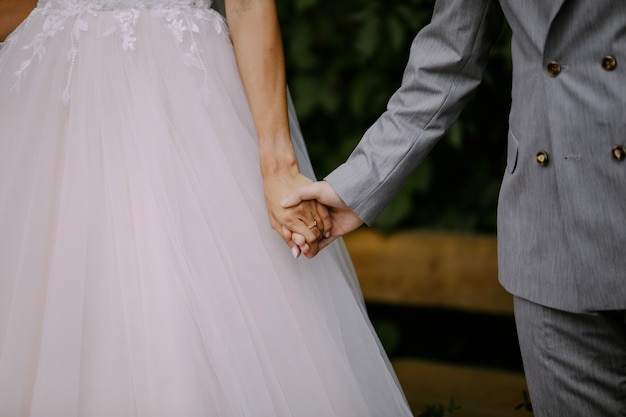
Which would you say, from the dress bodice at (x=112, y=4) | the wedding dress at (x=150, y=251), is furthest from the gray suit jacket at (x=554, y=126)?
the dress bodice at (x=112, y=4)

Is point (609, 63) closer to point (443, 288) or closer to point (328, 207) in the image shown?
point (328, 207)

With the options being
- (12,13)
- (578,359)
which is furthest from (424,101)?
(12,13)

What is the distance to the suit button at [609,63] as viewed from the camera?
3.85 ft

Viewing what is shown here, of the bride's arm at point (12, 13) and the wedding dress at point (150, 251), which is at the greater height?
the bride's arm at point (12, 13)

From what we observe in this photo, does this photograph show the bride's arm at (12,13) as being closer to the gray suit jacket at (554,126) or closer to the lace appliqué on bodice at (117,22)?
the lace appliqué on bodice at (117,22)

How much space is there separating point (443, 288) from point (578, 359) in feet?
5.44

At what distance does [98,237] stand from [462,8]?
0.71 meters

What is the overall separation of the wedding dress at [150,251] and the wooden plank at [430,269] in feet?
4.36

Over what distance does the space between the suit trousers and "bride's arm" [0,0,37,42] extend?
3.61 ft

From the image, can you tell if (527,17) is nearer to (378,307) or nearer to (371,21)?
(371,21)

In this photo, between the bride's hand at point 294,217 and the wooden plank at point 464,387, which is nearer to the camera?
the bride's hand at point 294,217

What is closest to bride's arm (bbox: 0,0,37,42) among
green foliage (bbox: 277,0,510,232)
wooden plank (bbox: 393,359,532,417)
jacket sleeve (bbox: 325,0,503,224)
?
jacket sleeve (bbox: 325,0,503,224)

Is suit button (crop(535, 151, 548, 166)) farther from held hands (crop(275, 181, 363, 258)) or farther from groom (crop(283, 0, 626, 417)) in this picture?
held hands (crop(275, 181, 363, 258))

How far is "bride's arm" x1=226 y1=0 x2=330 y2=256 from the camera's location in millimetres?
1561
